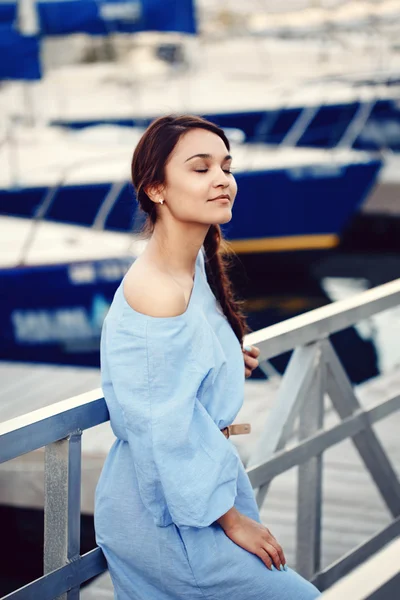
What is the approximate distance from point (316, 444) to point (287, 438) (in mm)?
143

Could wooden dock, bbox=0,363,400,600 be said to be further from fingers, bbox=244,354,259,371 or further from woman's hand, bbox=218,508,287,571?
woman's hand, bbox=218,508,287,571

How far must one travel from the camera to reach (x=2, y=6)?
10391 millimetres

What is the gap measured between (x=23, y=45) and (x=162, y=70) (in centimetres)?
696

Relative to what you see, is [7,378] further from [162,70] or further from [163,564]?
[162,70]

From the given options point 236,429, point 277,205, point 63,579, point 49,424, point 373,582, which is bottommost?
point 373,582

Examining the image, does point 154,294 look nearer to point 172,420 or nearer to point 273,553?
point 172,420

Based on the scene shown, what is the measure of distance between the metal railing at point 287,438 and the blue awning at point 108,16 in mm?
8629

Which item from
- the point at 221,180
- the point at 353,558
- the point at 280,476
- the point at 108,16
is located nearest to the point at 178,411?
the point at 221,180

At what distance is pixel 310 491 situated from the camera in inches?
110

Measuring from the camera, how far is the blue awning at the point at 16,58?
391 inches

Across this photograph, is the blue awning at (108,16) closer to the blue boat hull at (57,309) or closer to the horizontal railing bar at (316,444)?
the blue boat hull at (57,309)

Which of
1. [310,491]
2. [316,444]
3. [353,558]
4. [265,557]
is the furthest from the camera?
[353,558]

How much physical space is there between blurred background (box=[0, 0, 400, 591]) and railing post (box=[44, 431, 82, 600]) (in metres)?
0.45

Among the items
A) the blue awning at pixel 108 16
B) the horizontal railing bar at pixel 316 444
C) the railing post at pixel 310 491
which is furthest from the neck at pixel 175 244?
the blue awning at pixel 108 16
